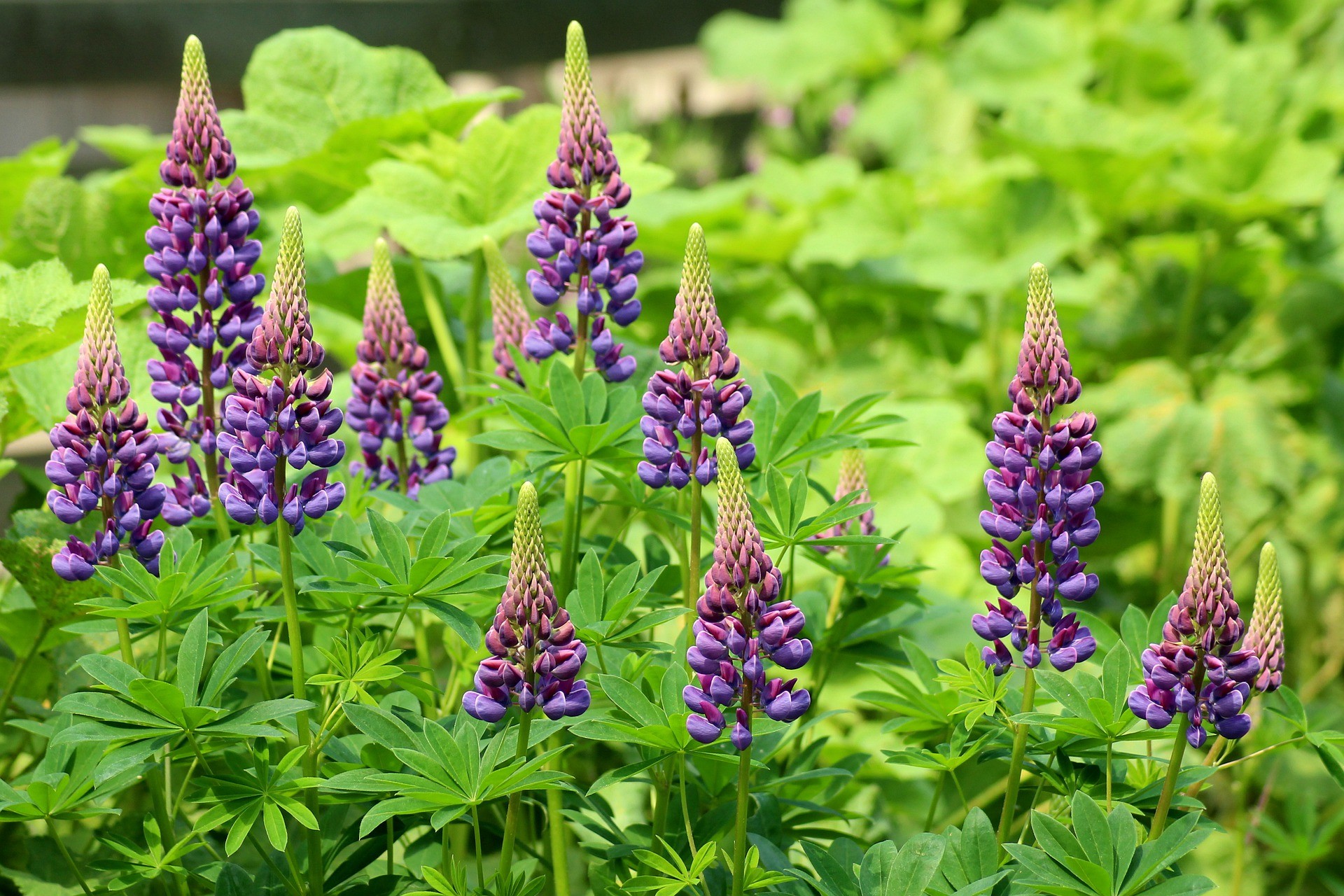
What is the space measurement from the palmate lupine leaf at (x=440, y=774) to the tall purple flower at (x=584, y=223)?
55 cm

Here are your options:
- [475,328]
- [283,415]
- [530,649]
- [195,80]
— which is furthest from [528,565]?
[475,328]

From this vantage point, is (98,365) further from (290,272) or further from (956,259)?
(956,259)

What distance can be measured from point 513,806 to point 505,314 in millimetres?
774

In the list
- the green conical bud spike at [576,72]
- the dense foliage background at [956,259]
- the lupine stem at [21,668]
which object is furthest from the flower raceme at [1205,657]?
the lupine stem at [21,668]

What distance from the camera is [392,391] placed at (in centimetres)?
161

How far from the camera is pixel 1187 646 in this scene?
1.15 meters

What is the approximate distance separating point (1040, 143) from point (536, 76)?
9.04 feet

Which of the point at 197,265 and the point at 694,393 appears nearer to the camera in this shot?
the point at 694,393

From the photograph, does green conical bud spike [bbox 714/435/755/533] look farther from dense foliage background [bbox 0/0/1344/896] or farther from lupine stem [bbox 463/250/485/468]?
lupine stem [bbox 463/250/485/468]

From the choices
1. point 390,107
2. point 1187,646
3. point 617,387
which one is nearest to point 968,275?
point 390,107

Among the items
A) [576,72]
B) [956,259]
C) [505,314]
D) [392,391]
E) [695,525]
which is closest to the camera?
[695,525]

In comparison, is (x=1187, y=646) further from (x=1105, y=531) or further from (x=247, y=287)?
(x=1105, y=531)

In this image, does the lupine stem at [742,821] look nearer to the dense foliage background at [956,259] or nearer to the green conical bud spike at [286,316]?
the dense foliage background at [956,259]

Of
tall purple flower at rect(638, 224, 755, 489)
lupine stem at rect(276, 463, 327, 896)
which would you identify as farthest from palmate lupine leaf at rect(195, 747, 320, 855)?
tall purple flower at rect(638, 224, 755, 489)
